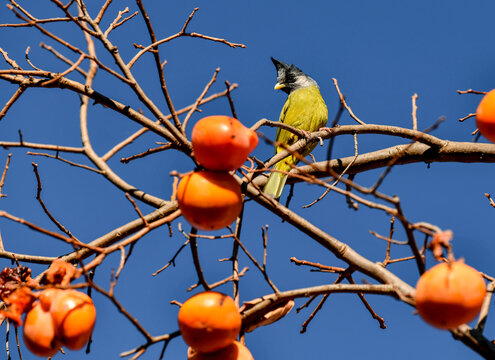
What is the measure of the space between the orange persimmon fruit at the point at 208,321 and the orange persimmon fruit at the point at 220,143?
1.23 feet

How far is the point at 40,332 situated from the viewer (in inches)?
61.3

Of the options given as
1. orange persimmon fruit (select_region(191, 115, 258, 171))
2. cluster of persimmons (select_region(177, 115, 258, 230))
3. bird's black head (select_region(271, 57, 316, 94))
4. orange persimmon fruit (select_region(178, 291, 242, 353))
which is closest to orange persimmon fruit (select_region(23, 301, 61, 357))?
orange persimmon fruit (select_region(178, 291, 242, 353))

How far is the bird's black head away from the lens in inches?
284

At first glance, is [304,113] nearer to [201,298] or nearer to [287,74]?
[287,74]

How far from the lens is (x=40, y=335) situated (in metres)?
1.55

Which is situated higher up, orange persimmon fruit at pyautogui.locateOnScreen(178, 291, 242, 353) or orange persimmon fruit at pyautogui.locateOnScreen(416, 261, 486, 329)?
orange persimmon fruit at pyautogui.locateOnScreen(416, 261, 486, 329)

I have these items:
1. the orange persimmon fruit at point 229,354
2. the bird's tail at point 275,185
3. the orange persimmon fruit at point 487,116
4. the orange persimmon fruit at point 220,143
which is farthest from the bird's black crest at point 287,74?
the orange persimmon fruit at point 229,354

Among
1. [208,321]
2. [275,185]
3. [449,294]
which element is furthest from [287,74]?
[449,294]

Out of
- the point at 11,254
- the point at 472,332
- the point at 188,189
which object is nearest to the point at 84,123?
the point at 11,254

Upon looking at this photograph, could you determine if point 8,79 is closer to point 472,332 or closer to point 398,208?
point 398,208

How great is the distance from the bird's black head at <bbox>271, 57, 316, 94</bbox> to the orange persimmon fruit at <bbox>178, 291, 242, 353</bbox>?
572 centimetres

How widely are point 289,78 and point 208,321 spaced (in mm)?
6136

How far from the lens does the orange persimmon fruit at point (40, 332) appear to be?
156 cm

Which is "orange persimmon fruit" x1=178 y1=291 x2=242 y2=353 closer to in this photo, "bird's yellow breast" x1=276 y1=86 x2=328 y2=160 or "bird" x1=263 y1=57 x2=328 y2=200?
"bird" x1=263 y1=57 x2=328 y2=200
